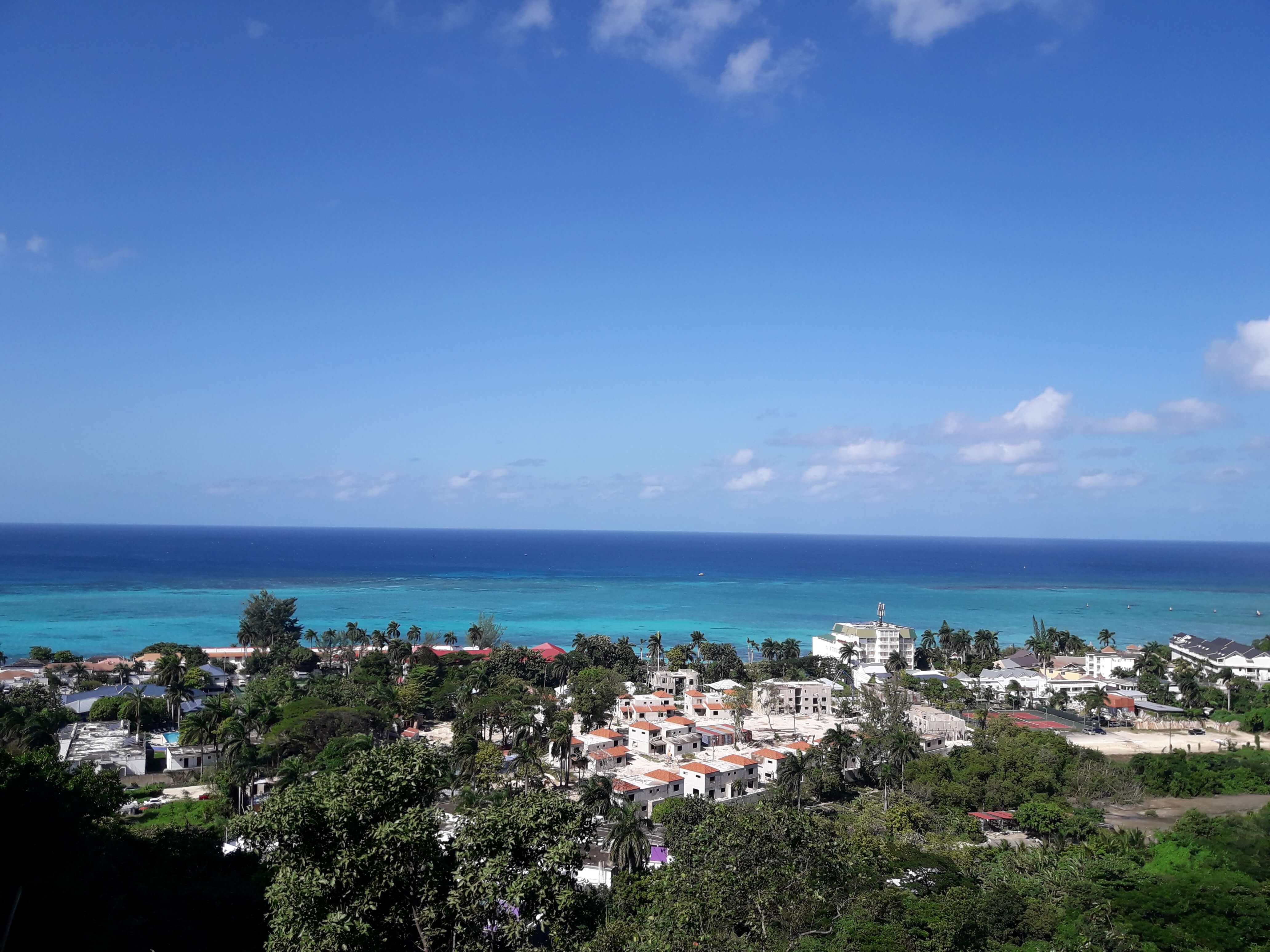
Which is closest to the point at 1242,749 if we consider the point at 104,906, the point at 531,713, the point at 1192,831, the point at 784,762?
the point at 1192,831

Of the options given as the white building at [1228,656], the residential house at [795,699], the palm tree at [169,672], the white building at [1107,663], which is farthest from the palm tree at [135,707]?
the white building at [1228,656]

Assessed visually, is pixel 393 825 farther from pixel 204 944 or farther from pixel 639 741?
pixel 639 741

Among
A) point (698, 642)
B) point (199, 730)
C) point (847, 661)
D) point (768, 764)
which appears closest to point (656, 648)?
point (698, 642)

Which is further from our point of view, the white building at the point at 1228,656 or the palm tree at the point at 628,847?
the white building at the point at 1228,656

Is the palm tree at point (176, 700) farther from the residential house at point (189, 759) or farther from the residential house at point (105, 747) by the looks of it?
the residential house at point (189, 759)

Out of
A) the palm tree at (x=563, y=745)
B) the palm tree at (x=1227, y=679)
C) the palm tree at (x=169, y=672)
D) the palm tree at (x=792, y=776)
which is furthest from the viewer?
the palm tree at (x=1227, y=679)

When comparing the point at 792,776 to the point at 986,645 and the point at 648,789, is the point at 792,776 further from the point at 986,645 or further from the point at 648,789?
the point at 986,645

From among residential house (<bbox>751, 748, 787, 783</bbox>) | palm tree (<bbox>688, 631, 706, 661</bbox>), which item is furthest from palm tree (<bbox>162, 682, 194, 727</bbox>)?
palm tree (<bbox>688, 631, 706, 661</bbox>)
